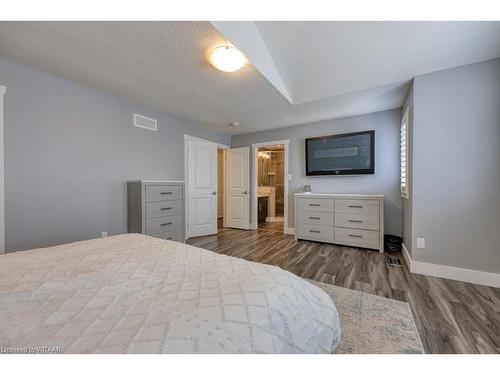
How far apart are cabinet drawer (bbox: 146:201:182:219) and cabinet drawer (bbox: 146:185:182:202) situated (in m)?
0.06

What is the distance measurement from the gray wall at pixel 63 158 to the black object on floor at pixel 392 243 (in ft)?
13.1

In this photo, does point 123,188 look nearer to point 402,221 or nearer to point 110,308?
point 110,308

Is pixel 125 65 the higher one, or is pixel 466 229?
pixel 125 65

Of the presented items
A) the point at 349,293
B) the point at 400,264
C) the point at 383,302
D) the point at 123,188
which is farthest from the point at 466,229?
the point at 123,188

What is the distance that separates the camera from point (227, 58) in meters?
1.95

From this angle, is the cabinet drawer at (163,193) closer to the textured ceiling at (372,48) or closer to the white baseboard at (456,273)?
the textured ceiling at (372,48)

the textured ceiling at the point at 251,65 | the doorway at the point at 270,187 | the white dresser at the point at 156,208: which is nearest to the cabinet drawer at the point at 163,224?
the white dresser at the point at 156,208

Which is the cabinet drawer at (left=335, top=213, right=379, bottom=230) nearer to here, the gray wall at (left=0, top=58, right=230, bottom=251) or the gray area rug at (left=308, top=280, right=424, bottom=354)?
the gray area rug at (left=308, top=280, right=424, bottom=354)

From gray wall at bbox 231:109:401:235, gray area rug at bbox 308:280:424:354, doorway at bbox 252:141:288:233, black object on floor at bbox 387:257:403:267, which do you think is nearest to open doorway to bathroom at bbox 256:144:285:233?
doorway at bbox 252:141:288:233

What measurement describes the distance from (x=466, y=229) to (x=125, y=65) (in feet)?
13.2

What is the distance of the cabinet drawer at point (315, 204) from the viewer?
12.2ft

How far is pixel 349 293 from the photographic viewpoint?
1.99 m

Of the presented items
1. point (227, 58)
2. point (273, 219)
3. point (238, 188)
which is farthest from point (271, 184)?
point (227, 58)

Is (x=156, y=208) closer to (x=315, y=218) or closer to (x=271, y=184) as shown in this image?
(x=315, y=218)
